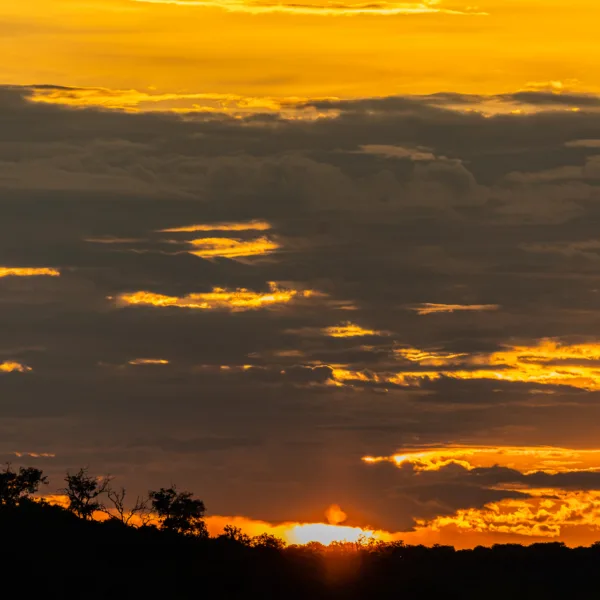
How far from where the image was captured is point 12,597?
198 meters
